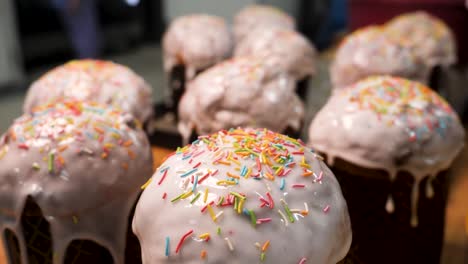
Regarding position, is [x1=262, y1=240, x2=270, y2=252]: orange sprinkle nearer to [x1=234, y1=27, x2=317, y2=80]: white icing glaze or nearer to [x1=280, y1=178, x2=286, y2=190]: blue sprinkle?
[x1=280, y1=178, x2=286, y2=190]: blue sprinkle

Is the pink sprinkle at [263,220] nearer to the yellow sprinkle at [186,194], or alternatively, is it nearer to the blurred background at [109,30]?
the yellow sprinkle at [186,194]

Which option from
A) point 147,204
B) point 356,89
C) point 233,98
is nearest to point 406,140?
point 356,89

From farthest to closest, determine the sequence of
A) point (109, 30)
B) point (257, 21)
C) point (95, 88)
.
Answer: point (109, 30) → point (257, 21) → point (95, 88)

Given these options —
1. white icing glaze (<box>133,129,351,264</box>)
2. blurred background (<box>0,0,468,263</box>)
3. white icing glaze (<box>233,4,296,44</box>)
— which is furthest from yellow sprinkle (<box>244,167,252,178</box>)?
white icing glaze (<box>233,4,296,44</box>)

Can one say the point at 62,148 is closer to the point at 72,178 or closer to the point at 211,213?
the point at 72,178

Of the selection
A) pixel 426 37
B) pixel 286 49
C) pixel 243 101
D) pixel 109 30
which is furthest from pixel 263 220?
pixel 109 30

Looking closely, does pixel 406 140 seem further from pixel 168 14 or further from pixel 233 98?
pixel 168 14
